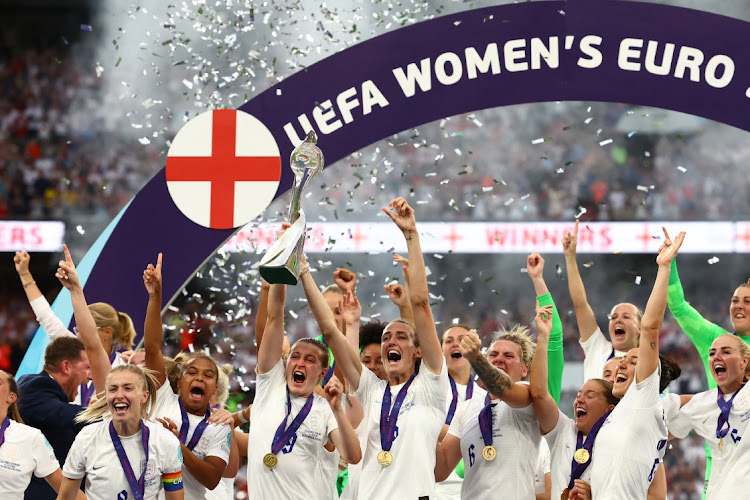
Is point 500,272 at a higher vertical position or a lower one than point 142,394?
higher

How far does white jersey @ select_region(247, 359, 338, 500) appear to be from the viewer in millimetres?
4855

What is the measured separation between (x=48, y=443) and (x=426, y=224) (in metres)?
9.08

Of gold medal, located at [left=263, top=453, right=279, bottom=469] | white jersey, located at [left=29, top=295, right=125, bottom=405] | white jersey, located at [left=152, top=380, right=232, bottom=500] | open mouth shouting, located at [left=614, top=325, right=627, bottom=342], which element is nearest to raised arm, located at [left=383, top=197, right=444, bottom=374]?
gold medal, located at [left=263, top=453, right=279, bottom=469]

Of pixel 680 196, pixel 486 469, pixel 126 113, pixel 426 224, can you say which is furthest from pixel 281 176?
pixel 680 196

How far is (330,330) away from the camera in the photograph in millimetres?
4879

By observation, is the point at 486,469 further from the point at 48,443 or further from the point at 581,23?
the point at 581,23

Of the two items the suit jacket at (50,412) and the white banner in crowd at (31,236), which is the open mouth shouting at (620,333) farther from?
the white banner in crowd at (31,236)

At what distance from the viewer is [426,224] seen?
45.6 feet

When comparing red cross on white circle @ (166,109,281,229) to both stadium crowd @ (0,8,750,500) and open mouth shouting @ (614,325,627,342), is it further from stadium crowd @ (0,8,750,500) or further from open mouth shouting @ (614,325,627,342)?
stadium crowd @ (0,8,750,500)

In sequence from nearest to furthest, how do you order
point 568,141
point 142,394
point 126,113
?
point 142,394 < point 126,113 < point 568,141

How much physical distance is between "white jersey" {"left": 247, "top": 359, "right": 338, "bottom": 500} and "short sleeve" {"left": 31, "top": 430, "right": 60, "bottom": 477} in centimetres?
94

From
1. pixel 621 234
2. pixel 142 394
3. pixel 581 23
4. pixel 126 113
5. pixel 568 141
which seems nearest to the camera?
pixel 142 394

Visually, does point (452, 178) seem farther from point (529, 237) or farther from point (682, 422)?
point (682, 422)

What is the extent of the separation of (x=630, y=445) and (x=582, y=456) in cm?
24
